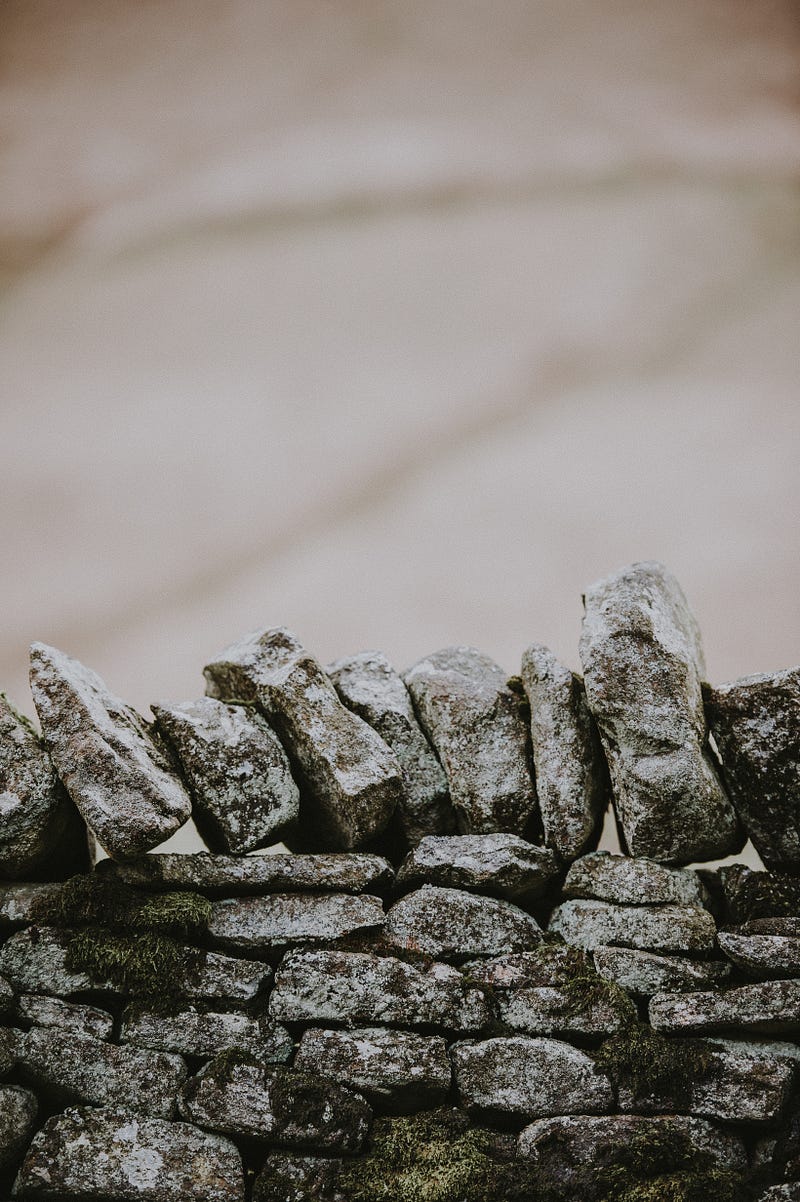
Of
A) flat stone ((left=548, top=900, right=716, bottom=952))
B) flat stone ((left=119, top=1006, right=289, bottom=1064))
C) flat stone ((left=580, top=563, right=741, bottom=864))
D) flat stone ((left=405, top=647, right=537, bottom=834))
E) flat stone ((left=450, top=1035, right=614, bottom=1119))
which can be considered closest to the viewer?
flat stone ((left=450, top=1035, right=614, bottom=1119))

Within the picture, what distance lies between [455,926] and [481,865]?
0.26m

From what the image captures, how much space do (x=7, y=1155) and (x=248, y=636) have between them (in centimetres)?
220

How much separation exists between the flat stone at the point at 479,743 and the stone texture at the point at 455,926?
1.15 feet

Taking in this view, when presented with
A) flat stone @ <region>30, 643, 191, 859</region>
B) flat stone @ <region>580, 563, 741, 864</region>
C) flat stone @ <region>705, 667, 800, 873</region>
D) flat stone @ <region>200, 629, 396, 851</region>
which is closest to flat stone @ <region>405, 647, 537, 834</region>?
flat stone @ <region>200, 629, 396, 851</region>

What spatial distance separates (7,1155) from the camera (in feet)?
10.1

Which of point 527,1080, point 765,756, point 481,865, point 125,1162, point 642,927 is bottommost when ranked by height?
point 125,1162

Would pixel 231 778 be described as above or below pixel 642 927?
above

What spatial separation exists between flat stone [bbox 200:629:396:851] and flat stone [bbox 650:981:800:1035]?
131cm

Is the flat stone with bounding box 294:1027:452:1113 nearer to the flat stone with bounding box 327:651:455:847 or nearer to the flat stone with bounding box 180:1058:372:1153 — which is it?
the flat stone with bounding box 180:1058:372:1153

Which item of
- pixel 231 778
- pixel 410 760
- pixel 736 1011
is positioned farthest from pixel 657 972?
pixel 231 778

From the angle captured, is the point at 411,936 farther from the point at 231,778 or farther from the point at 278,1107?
the point at 231,778

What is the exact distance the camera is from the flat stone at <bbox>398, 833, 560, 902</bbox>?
11.8ft

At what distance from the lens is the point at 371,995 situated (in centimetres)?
332

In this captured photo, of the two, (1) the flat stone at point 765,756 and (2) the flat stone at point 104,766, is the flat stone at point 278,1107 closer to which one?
(2) the flat stone at point 104,766
